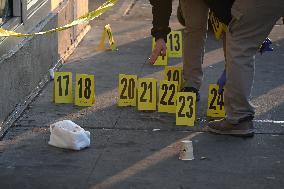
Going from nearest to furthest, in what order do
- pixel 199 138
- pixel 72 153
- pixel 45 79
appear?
pixel 72 153 < pixel 199 138 < pixel 45 79

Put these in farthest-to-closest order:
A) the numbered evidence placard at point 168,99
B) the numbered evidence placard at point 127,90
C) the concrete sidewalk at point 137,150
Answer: the numbered evidence placard at point 127,90
the numbered evidence placard at point 168,99
the concrete sidewalk at point 137,150

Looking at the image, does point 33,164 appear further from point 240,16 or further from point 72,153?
point 240,16

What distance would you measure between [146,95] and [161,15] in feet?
2.86

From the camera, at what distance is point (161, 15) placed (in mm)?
6027

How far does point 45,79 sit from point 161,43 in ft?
6.11

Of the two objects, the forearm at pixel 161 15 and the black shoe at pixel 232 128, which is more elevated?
the forearm at pixel 161 15

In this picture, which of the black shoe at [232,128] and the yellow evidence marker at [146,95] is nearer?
the black shoe at [232,128]

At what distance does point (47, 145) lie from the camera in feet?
19.1

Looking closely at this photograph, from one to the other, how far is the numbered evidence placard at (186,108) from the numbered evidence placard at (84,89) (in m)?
0.90

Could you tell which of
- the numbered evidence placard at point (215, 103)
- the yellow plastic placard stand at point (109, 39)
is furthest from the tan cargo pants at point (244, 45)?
the yellow plastic placard stand at point (109, 39)

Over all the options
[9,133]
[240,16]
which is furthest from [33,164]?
[240,16]

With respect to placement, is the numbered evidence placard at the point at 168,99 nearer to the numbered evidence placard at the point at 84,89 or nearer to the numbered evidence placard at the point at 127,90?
the numbered evidence placard at the point at 127,90

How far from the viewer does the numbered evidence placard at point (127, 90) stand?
22.1 ft

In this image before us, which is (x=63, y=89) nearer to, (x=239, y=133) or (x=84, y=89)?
(x=84, y=89)
